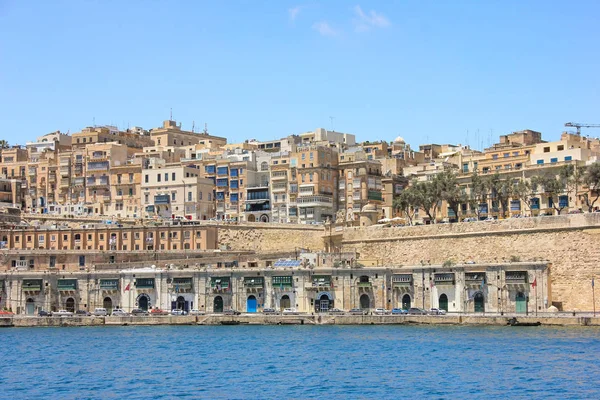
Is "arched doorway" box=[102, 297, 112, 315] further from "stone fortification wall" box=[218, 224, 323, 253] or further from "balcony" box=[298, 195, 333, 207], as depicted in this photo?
"balcony" box=[298, 195, 333, 207]

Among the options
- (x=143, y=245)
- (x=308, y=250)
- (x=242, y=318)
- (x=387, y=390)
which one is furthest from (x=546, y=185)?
(x=387, y=390)

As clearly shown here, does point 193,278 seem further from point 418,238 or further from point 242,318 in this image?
point 418,238

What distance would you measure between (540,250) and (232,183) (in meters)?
40.8

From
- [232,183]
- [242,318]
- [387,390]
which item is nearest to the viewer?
[387,390]

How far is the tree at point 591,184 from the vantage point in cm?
7819

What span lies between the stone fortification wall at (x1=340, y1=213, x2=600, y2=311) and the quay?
564cm

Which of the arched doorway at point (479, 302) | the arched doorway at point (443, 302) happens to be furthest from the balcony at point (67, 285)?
the arched doorway at point (479, 302)

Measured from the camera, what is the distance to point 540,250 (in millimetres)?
71250

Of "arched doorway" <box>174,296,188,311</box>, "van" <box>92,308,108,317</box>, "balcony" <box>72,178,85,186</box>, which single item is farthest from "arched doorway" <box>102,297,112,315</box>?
"balcony" <box>72,178,85,186</box>

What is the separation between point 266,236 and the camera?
90938 millimetres

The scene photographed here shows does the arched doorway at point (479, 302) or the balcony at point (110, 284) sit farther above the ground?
the balcony at point (110, 284)

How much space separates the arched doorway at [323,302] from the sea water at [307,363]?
537cm

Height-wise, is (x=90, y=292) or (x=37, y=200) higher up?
(x=37, y=200)

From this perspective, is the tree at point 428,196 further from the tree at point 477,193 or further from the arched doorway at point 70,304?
the arched doorway at point 70,304
